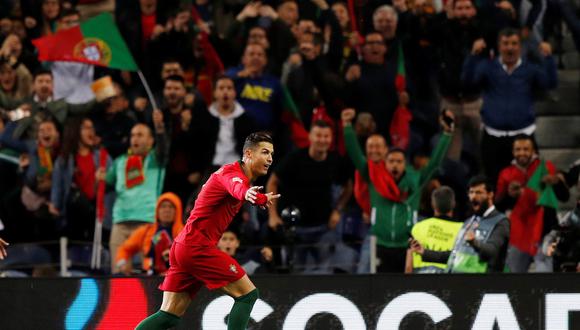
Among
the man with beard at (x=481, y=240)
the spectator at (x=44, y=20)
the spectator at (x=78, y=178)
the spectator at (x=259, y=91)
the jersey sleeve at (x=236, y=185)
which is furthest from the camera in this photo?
the spectator at (x=44, y=20)

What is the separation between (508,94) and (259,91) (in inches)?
109

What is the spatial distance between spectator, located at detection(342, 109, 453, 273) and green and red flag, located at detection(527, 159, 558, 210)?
97 cm

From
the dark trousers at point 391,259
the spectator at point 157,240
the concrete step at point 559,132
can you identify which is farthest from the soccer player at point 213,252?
the concrete step at point 559,132

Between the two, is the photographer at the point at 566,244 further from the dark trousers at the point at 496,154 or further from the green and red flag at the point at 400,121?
the green and red flag at the point at 400,121

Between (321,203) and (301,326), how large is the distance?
304 cm

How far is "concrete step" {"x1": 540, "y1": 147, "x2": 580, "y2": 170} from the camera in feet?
56.0

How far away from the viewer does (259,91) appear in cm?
1623

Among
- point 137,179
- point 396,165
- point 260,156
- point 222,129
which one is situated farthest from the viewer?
point 222,129

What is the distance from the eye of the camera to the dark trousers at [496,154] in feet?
52.3

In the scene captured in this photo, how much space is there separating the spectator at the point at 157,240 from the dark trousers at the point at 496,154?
343cm

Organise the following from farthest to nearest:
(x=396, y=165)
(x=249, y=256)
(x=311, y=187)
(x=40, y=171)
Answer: (x=40, y=171)
(x=311, y=187)
(x=396, y=165)
(x=249, y=256)

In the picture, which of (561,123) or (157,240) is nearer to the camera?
(157,240)

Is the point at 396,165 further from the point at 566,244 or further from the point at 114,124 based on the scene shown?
the point at 114,124

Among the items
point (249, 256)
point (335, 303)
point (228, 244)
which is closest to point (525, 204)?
point (249, 256)
